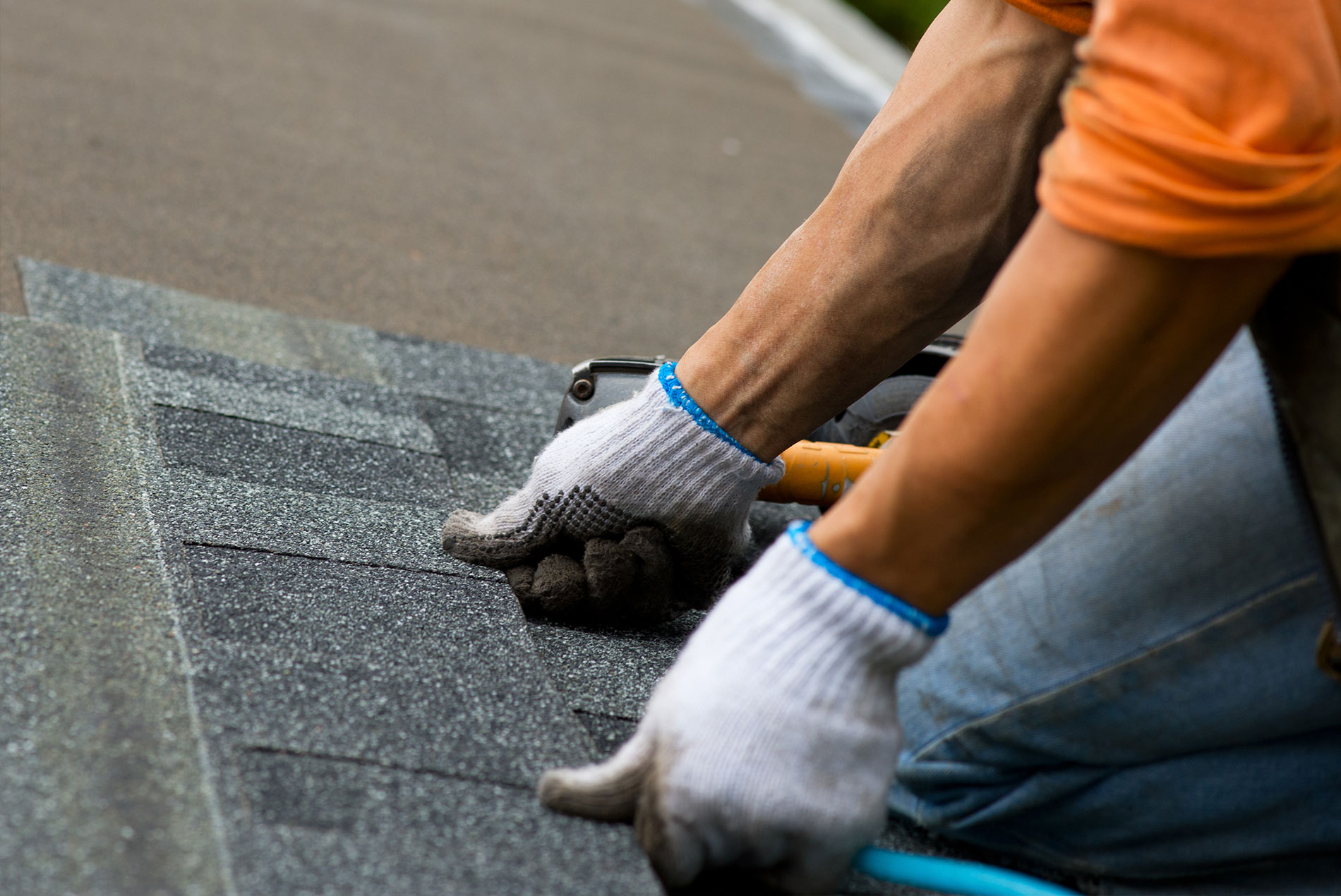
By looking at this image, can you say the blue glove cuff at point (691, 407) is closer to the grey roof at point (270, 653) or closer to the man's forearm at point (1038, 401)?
the grey roof at point (270, 653)

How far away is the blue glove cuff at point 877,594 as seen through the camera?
1.04 m

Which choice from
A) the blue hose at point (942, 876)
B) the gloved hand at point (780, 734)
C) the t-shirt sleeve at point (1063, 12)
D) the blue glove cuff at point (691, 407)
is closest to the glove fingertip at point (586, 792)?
the gloved hand at point (780, 734)

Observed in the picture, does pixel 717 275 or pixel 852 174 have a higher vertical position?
pixel 852 174

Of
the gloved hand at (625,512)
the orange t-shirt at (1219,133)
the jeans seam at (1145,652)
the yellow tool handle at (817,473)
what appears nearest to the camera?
the orange t-shirt at (1219,133)

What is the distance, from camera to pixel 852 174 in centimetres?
148

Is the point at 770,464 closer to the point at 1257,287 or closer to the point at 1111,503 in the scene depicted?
the point at 1111,503

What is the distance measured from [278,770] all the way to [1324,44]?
94 centimetres

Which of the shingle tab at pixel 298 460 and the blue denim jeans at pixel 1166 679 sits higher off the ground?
the blue denim jeans at pixel 1166 679

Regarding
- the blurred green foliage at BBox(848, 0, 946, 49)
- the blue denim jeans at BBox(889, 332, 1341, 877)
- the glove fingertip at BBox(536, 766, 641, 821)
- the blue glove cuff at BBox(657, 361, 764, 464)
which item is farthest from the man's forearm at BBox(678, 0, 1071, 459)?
the blurred green foliage at BBox(848, 0, 946, 49)

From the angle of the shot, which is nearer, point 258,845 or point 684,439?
point 258,845

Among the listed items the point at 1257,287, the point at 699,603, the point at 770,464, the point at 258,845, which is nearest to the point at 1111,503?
the point at 1257,287

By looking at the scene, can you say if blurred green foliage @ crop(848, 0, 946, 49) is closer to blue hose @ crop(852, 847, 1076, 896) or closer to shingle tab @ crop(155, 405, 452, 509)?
shingle tab @ crop(155, 405, 452, 509)

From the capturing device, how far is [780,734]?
3.41 feet

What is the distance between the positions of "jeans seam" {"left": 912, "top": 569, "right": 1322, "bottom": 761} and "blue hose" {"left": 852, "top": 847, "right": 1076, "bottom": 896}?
0.49 ft
